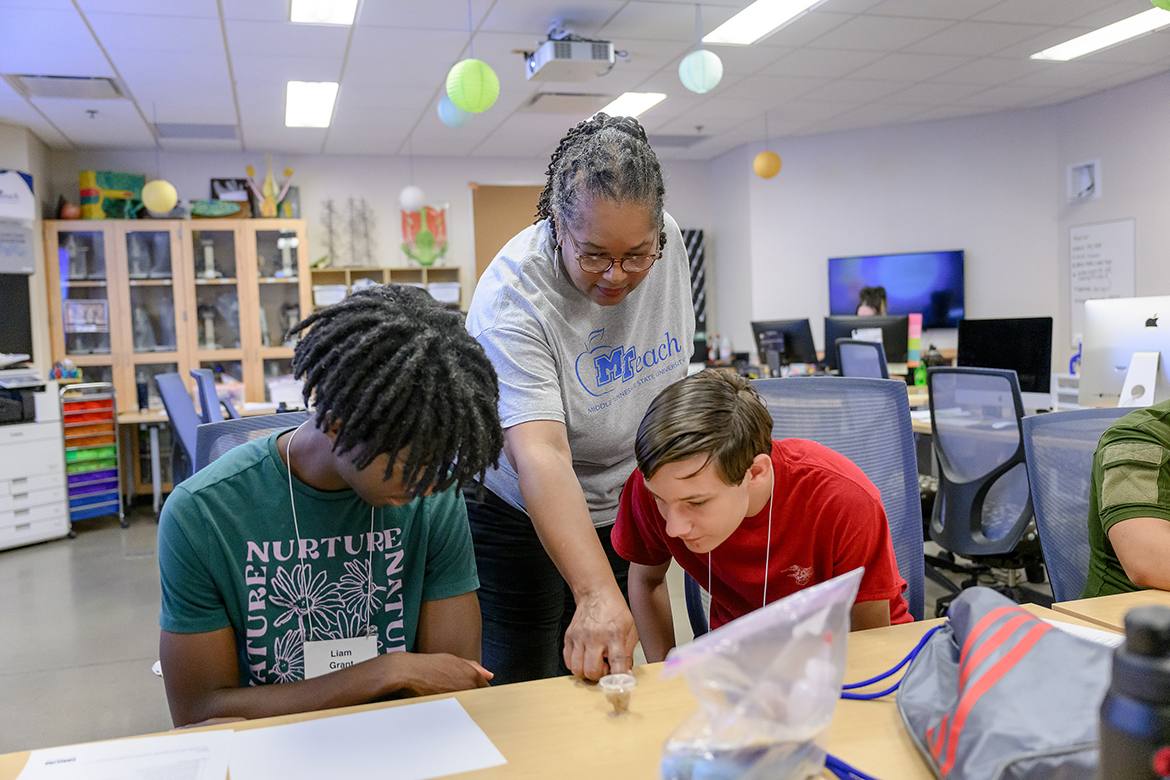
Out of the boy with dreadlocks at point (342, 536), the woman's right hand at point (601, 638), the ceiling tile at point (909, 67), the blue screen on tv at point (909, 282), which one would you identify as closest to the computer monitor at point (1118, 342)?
the woman's right hand at point (601, 638)

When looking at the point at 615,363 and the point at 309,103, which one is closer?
the point at 615,363

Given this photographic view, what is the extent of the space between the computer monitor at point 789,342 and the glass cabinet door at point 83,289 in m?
4.84

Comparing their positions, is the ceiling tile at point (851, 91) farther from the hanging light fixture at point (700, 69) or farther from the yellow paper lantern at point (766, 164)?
the hanging light fixture at point (700, 69)

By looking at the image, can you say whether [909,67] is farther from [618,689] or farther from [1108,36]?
[618,689]

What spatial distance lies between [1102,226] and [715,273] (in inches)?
131

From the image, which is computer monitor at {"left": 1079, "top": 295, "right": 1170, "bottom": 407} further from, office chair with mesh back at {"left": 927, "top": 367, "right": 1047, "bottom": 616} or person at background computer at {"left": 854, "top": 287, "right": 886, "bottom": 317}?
person at background computer at {"left": 854, "top": 287, "right": 886, "bottom": 317}

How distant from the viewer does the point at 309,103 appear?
5535mm

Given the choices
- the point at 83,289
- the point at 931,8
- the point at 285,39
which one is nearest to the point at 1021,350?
the point at 931,8

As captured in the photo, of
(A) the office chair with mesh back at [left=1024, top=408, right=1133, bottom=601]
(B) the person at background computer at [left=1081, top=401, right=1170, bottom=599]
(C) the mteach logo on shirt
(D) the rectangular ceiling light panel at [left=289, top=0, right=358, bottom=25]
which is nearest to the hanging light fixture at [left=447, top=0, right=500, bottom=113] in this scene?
(D) the rectangular ceiling light panel at [left=289, top=0, right=358, bottom=25]

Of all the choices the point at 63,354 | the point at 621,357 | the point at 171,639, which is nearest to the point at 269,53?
the point at 63,354

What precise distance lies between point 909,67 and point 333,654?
5.45 m

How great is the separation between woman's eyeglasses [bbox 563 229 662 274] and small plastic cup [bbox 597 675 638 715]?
61cm

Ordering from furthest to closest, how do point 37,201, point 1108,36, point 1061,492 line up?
1. point 37,201
2. point 1108,36
3. point 1061,492

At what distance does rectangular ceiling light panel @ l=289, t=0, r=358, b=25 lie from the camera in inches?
155
